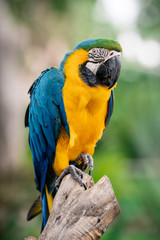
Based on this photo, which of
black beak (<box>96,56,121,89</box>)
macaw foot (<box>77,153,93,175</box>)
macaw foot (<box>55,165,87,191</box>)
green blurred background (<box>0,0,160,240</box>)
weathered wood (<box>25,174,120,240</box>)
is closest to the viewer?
weathered wood (<box>25,174,120,240</box>)

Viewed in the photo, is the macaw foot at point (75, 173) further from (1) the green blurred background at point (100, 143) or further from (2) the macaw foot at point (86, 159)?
(1) the green blurred background at point (100, 143)

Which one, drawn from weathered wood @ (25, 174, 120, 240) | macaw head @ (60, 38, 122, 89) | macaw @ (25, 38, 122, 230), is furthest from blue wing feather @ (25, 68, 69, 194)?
weathered wood @ (25, 174, 120, 240)

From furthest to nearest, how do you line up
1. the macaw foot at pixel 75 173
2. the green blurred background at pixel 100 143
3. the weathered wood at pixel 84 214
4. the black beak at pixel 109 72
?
1. the green blurred background at pixel 100 143
2. the black beak at pixel 109 72
3. the macaw foot at pixel 75 173
4. the weathered wood at pixel 84 214

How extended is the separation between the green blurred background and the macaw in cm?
126

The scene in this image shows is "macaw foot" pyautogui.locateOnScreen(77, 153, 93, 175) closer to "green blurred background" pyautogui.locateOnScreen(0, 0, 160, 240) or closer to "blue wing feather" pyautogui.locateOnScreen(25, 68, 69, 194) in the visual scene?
"blue wing feather" pyautogui.locateOnScreen(25, 68, 69, 194)

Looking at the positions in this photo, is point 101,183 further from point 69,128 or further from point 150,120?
point 150,120

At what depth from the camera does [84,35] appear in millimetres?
5074

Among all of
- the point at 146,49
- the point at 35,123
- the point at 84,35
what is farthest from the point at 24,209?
the point at 146,49

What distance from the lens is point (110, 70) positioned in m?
1.60

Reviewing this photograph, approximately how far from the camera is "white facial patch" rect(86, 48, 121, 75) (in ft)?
5.27

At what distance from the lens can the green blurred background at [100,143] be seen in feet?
11.2

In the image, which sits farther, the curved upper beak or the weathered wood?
the curved upper beak

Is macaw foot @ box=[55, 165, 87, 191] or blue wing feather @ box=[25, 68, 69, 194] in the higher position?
blue wing feather @ box=[25, 68, 69, 194]

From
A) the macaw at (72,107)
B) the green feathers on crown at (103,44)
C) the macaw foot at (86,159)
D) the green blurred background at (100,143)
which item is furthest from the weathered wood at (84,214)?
the green blurred background at (100,143)
